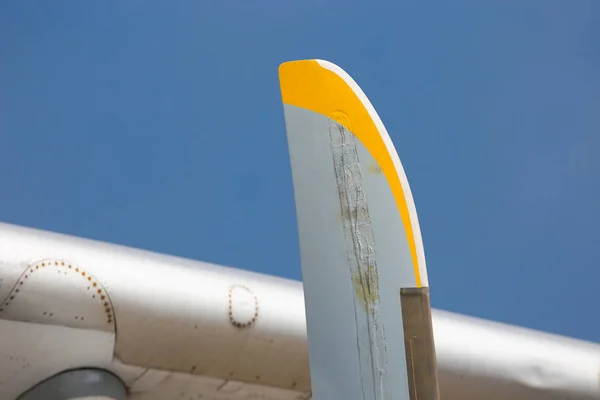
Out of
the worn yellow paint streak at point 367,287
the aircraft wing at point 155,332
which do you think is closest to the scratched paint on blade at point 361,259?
the worn yellow paint streak at point 367,287

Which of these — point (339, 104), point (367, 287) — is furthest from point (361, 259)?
point (339, 104)

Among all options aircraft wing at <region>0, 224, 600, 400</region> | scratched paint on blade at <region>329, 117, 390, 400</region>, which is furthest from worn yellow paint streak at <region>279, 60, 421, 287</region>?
aircraft wing at <region>0, 224, 600, 400</region>

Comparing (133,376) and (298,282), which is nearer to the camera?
(133,376)

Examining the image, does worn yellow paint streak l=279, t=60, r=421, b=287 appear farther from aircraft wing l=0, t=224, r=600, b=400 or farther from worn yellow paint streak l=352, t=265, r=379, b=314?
aircraft wing l=0, t=224, r=600, b=400

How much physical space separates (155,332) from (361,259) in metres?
2.22

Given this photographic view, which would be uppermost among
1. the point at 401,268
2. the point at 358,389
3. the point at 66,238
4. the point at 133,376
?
the point at 66,238

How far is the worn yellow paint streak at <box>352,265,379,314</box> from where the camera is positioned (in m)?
2.01

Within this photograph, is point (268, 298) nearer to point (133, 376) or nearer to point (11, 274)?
point (133, 376)

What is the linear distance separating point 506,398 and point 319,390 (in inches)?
130

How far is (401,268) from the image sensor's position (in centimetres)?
196

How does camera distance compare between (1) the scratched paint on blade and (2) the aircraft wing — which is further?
(2) the aircraft wing

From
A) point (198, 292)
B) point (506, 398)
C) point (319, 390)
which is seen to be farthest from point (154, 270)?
point (506, 398)

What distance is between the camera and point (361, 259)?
6.72 feet

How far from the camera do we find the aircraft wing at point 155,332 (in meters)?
3.62
